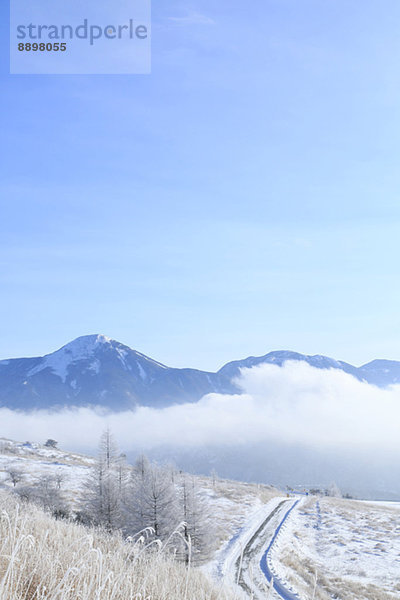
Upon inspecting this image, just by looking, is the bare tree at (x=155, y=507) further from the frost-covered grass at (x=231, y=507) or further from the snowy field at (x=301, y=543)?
the frost-covered grass at (x=231, y=507)

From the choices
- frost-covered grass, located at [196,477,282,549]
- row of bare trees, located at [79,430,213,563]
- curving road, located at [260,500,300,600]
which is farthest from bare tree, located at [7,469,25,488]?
curving road, located at [260,500,300,600]

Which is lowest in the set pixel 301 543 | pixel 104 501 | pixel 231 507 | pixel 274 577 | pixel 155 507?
pixel 231 507

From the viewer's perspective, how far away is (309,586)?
86.6 ft

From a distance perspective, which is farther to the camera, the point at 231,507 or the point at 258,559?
the point at 231,507

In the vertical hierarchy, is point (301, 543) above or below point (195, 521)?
below

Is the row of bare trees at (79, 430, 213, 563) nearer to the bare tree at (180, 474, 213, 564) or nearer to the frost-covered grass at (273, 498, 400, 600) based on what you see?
the bare tree at (180, 474, 213, 564)

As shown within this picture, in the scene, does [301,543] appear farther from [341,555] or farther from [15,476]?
[15,476]

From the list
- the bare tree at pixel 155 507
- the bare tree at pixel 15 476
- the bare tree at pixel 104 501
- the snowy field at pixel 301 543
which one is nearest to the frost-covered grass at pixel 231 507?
the snowy field at pixel 301 543

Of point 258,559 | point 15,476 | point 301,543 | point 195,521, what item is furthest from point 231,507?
point 195,521

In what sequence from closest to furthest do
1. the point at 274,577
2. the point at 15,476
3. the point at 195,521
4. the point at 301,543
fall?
1. the point at 274,577
2. the point at 195,521
3. the point at 301,543
4. the point at 15,476

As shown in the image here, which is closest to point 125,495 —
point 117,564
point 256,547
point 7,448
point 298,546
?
point 256,547

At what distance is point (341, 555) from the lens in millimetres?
36500

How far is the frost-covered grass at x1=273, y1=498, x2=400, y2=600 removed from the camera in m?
26.5

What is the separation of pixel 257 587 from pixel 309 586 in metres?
4.03
